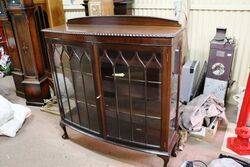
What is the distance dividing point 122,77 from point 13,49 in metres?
1.71

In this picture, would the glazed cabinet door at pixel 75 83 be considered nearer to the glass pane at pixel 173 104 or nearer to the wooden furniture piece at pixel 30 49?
the glass pane at pixel 173 104

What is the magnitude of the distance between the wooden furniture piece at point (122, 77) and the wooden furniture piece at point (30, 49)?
761 mm

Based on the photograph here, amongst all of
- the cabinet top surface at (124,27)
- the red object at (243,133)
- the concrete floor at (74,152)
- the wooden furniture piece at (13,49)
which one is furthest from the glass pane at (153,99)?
the wooden furniture piece at (13,49)

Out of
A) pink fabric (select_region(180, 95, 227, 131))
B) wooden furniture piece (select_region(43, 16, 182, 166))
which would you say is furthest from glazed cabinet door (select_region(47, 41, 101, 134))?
pink fabric (select_region(180, 95, 227, 131))

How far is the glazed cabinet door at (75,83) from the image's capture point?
4.78 feet

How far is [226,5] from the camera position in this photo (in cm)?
191

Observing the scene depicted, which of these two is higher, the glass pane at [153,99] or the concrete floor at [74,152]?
the glass pane at [153,99]

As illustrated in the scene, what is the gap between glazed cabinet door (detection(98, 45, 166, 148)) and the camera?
125 centimetres

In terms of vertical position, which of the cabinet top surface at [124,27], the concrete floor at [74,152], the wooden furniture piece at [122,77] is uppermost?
the cabinet top surface at [124,27]

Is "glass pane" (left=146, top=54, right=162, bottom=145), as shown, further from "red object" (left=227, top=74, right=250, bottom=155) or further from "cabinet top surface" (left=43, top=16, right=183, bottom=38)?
"red object" (left=227, top=74, right=250, bottom=155)

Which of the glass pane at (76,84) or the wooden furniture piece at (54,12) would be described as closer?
the glass pane at (76,84)

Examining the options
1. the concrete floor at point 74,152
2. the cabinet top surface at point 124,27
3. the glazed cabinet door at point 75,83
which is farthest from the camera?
the concrete floor at point 74,152

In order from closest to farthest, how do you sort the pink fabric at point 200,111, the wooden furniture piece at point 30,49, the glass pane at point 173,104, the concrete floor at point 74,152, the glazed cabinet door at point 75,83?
the glass pane at point 173,104 → the glazed cabinet door at point 75,83 → the concrete floor at point 74,152 → the pink fabric at point 200,111 → the wooden furniture piece at point 30,49

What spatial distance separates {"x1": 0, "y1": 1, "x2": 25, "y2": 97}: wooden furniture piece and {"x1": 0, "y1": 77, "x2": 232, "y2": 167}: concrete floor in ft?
2.51
